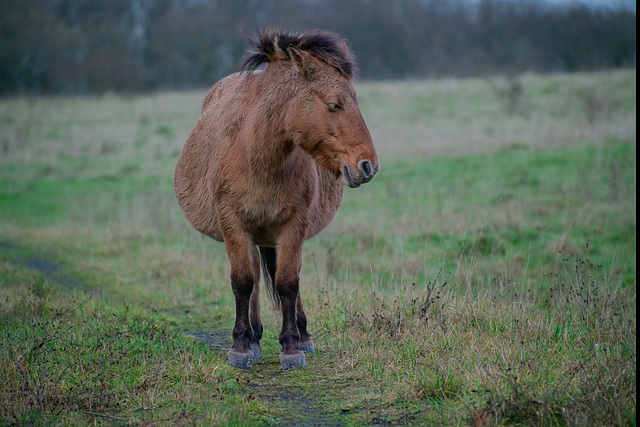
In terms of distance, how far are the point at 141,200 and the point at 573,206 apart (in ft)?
27.9

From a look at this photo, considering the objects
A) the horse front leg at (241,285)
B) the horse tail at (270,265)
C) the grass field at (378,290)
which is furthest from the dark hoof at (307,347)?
the horse tail at (270,265)

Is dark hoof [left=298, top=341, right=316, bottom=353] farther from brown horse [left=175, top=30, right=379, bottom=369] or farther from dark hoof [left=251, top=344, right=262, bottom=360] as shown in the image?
dark hoof [left=251, top=344, right=262, bottom=360]

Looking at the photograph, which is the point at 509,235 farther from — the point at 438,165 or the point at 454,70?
the point at 454,70

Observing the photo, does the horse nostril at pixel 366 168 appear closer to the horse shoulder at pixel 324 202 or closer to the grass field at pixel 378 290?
the horse shoulder at pixel 324 202

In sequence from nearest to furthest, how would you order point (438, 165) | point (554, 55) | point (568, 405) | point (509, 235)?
point (568, 405) → point (509, 235) → point (438, 165) → point (554, 55)

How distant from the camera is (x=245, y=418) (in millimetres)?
3707

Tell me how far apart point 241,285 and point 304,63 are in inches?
70.7

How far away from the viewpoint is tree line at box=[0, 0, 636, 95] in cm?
3350

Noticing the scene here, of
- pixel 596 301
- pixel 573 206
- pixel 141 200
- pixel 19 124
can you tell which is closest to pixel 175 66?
pixel 19 124

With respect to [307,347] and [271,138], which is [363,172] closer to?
[271,138]

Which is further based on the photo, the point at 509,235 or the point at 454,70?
the point at 454,70

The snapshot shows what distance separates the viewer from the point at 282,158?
479 centimetres

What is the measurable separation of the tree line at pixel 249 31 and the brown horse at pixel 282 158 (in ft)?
94.8

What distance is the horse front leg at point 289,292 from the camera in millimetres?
4902
